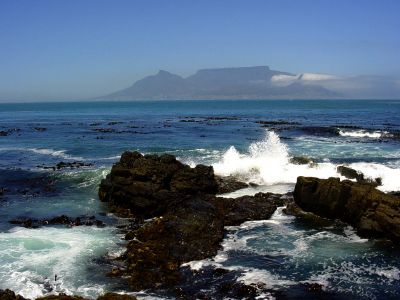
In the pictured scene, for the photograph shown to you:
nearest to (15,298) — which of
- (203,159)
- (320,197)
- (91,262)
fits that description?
(91,262)

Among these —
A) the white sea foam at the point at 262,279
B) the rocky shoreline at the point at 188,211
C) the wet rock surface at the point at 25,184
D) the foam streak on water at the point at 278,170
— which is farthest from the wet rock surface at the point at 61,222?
the foam streak on water at the point at 278,170

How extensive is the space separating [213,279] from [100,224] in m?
9.26

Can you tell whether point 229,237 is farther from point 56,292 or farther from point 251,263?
point 56,292

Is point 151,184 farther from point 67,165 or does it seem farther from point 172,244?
point 67,165

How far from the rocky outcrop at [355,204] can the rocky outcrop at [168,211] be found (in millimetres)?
2195

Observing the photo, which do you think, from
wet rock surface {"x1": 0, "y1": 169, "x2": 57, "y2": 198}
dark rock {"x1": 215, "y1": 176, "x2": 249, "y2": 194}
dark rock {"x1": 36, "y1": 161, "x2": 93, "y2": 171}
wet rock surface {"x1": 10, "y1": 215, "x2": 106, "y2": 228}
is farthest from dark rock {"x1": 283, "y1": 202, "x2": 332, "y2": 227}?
dark rock {"x1": 36, "y1": 161, "x2": 93, "y2": 171}

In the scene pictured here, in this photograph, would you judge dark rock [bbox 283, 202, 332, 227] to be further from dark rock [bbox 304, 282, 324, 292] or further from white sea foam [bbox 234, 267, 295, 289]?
dark rock [bbox 304, 282, 324, 292]

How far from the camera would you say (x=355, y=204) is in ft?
75.7

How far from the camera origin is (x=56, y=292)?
16094mm

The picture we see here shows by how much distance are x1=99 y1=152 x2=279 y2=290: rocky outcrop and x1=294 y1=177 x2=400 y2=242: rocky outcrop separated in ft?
7.20

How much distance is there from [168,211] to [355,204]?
9.70 m

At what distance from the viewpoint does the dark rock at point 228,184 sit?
3012 cm

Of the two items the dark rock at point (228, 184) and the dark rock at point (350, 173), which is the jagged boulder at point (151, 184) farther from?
the dark rock at point (350, 173)

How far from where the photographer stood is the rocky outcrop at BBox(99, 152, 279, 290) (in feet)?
59.3
